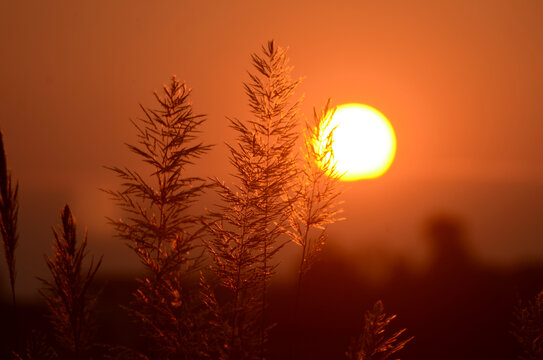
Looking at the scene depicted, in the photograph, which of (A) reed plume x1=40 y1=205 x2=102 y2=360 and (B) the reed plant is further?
(B) the reed plant

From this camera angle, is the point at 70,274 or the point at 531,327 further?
the point at 531,327

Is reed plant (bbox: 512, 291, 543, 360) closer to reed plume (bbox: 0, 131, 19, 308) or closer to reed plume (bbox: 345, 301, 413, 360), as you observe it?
reed plume (bbox: 345, 301, 413, 360)

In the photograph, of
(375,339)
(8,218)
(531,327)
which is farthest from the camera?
(531,327)

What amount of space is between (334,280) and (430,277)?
4.32 meters

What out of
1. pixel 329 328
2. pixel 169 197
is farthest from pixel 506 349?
pixel 169 197

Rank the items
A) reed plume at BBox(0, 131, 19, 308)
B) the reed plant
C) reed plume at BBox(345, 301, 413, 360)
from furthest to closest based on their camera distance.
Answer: the reed plant → reed plume at BBox(345, 301, 413, 360) → reed plume at BBox(0, 131, 19, 308)

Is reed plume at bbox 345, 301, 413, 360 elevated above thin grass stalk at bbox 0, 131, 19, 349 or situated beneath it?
situated beneath

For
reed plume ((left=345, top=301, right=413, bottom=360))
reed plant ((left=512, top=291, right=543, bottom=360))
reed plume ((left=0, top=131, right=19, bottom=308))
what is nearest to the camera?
reed plume ((left=0, top=131, right=19, bottom=308))

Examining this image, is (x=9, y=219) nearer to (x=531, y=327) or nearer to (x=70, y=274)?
(x=70, y=274)

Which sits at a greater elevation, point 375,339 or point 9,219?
point 9,219

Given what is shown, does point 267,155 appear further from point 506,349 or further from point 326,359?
point 506,349

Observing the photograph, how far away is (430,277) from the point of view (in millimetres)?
20469

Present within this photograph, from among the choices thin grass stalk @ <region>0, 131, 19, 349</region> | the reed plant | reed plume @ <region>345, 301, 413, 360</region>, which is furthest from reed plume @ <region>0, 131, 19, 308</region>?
the reed plant

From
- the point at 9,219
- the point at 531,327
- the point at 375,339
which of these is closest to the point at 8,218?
the point at 9,219
